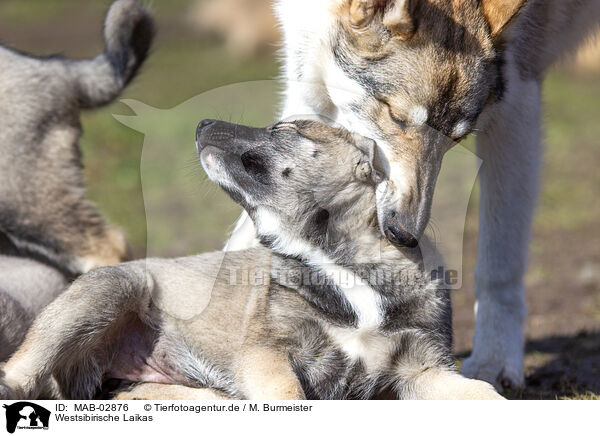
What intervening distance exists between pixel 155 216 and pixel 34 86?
3.72 meters

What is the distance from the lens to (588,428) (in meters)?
2.71

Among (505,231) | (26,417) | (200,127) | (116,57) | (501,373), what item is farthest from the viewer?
(116,57)

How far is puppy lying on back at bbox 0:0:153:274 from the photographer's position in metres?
4.33

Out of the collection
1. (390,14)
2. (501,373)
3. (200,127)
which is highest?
(390,14)

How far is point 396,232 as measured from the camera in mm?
3037

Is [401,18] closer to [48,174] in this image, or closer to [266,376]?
[266,376]

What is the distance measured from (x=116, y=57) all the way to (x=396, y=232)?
250 cm

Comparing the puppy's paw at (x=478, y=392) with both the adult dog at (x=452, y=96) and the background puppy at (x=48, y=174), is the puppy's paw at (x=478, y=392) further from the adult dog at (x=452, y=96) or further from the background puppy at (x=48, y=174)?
the background puppy at (x=48, y=174)

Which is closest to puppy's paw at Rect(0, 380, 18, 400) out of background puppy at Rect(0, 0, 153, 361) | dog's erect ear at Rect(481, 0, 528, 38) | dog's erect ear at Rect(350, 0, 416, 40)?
background puppy at Rect(0, 0, 153, 361)

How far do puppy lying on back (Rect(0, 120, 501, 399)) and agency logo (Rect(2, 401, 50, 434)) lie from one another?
7.0 inches

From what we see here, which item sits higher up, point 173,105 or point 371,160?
point 371,160

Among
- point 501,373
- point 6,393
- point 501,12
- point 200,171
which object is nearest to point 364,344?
point 200,171

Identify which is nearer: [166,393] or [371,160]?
[371,160]

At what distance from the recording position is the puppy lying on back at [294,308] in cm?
311
